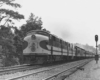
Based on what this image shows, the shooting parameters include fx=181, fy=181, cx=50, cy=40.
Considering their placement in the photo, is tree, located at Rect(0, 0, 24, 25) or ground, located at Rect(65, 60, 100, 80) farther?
tree, located at Rect(0, 0, 24, 25)

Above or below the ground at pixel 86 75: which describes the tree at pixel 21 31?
above

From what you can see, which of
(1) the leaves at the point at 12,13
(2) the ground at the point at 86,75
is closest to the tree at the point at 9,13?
(1) the leaves at the point at 12,13

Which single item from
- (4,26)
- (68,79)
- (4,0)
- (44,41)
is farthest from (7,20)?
(68,79)

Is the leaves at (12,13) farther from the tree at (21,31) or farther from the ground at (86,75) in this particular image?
the ground at (86,75)

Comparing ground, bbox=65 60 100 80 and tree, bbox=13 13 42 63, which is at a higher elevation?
tree, bbox=13 13 42 63

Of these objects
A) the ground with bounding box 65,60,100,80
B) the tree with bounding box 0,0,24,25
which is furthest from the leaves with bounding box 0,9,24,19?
the ground with bounding box 65,60,100,80

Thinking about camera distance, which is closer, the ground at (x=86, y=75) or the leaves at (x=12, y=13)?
the ground at (x=86, y=75)

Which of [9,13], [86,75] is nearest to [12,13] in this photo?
[9,13]

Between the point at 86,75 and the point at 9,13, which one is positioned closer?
the point at 86,75

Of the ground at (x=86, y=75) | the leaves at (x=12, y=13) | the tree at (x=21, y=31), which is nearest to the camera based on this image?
the ground at (x=86, y=75)

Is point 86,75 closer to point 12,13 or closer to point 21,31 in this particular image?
point 12,13

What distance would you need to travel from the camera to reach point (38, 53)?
17453 millimetres

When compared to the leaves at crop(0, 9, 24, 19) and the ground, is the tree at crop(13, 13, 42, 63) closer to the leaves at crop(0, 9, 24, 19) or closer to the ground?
the leaves at crop(0, 9, 24, 19)

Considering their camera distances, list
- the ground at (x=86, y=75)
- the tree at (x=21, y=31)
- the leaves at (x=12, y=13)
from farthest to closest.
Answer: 1. the tree at (x=21, y=31)
2. the leaves at (x=12, y=13)
3. the ground at (x=86, y=75)
